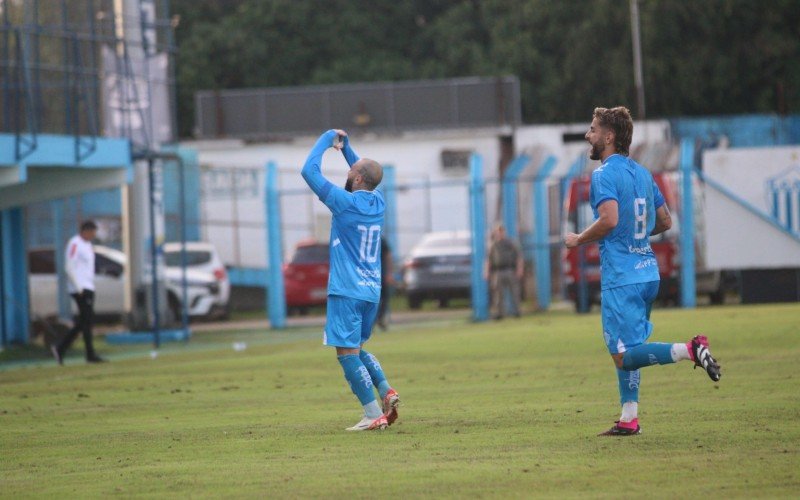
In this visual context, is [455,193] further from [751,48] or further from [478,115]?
[751,48]

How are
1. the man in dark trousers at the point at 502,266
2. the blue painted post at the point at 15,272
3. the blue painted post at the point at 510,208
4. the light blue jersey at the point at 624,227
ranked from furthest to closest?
the blue painted post at the point at 510,208
the man in dark trousers at the point at 502,266
the blue painted post at the point at 15,272
the light blue jersey at the point at 624,227

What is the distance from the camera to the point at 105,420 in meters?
11.8

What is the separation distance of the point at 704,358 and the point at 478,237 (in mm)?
20022

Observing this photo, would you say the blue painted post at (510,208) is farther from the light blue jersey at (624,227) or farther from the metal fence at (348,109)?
the light blue jersey at (624,227)

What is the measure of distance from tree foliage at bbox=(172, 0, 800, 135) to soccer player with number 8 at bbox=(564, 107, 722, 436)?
38.5 metres

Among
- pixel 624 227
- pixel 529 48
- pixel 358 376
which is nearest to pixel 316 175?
pixel 358 376

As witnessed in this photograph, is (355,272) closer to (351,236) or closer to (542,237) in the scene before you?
(351,236)

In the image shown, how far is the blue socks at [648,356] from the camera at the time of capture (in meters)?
8.93

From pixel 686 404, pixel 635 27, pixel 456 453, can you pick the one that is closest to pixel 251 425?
pixel 456 453

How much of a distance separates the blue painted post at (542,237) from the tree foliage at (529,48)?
18116 millimetres

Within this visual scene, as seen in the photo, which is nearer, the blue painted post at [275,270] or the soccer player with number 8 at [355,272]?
the soccer player with number 8 at [355,272]

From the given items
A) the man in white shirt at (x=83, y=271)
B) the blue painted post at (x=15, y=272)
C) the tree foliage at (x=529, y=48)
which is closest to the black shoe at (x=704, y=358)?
the man in white shirt at (x=83, y=271)

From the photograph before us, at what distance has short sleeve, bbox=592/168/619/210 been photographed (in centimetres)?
910

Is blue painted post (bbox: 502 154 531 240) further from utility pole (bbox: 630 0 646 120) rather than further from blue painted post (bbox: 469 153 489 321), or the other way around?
utility pole (bbox: 630 0 646 120)
